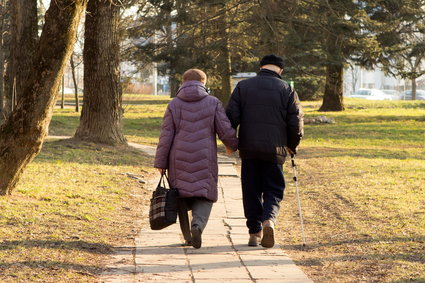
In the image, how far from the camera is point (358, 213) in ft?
30.3

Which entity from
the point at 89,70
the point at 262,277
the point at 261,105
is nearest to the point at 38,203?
the point at 261,105

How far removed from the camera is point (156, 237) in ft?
24.7

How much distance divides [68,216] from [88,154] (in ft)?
19.3

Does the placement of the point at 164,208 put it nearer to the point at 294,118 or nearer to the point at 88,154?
the point at 294,118

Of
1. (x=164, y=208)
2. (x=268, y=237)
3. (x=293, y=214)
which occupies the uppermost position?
(x=164, y=208)

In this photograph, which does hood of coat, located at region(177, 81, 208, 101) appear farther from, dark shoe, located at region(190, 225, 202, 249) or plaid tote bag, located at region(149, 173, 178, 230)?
dark shoe, located at region(190, 225, 202, 249)

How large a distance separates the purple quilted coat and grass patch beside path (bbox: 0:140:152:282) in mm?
998

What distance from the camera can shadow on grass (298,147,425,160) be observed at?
1692 centimetres

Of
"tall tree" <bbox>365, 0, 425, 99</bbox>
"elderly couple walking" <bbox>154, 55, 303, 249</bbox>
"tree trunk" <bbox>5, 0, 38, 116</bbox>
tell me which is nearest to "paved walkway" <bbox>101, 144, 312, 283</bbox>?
"elderly couple walking" <bbox>154, 55, 303, 249</bbox>

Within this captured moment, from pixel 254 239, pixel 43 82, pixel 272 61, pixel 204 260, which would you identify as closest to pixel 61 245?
pixel 204 260

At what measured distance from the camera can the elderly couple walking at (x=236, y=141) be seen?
22.4 ft

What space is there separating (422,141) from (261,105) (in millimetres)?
15989

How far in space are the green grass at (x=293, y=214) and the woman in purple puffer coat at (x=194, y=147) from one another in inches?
36.9

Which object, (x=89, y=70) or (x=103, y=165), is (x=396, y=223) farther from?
(x=89, y=70)
